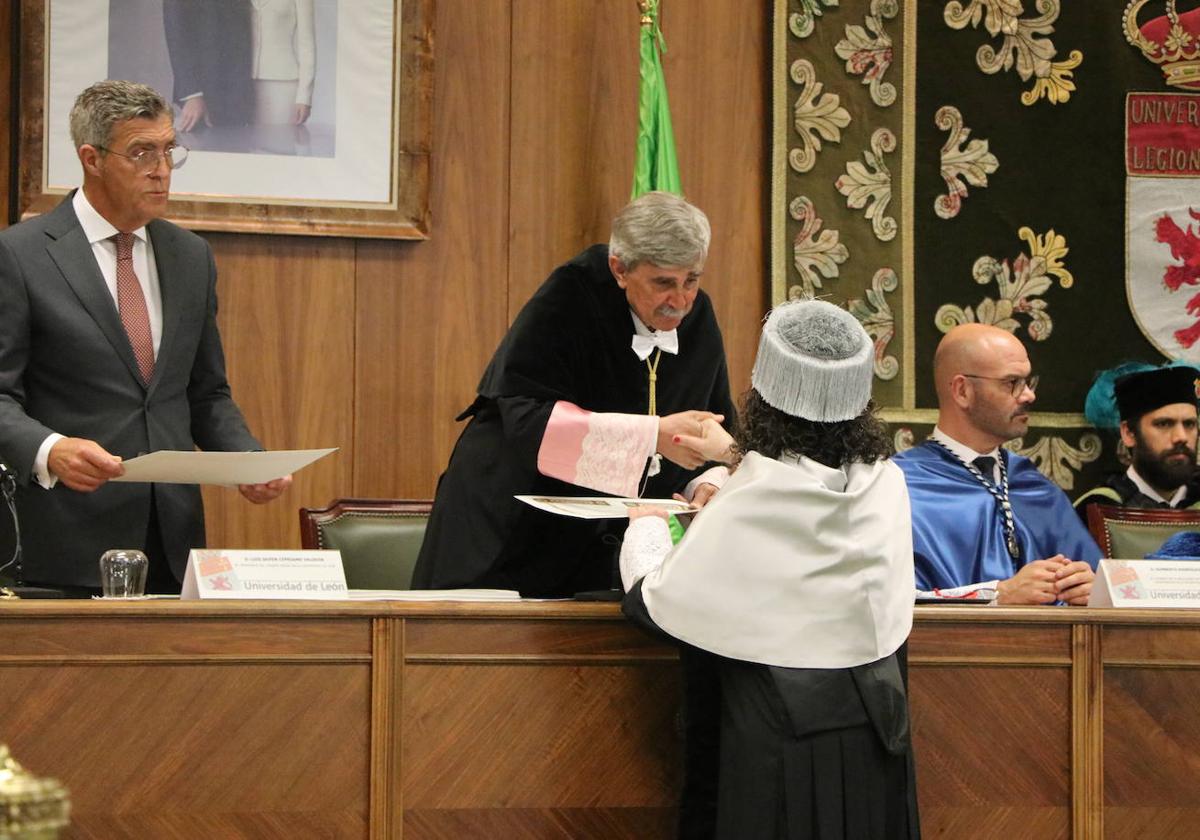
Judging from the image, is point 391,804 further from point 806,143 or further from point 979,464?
point 806,143

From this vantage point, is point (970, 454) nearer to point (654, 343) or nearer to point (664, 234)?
point (654, 343)

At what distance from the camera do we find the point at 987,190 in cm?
559

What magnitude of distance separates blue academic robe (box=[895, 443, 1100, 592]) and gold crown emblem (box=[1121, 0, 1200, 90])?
1882 mm

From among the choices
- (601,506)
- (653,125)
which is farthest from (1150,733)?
(653,125)

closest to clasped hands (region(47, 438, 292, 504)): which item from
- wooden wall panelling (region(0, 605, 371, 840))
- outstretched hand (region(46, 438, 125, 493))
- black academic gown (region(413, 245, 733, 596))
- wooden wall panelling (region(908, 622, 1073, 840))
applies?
outstretched hand (region(46, 438, 125, 493))

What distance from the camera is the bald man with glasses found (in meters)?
4.33

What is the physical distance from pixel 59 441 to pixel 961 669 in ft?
6.09

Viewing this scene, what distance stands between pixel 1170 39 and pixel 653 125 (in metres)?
1.95

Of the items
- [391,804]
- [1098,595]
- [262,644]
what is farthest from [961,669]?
[262,644]

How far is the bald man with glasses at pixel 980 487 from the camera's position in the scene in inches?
170

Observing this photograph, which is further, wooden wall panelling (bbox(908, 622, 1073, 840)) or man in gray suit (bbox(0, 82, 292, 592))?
man in gray suit (bbox(0, 82, 292, 592))

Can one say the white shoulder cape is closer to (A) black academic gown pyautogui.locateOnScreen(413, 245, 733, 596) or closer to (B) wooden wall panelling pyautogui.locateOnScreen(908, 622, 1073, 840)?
(B) wooden wall panelling pyautogui.locateOnScreen(908, 622, 1073, 840)

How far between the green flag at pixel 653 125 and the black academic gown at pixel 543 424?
1.17 metres

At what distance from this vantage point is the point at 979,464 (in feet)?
14.8
